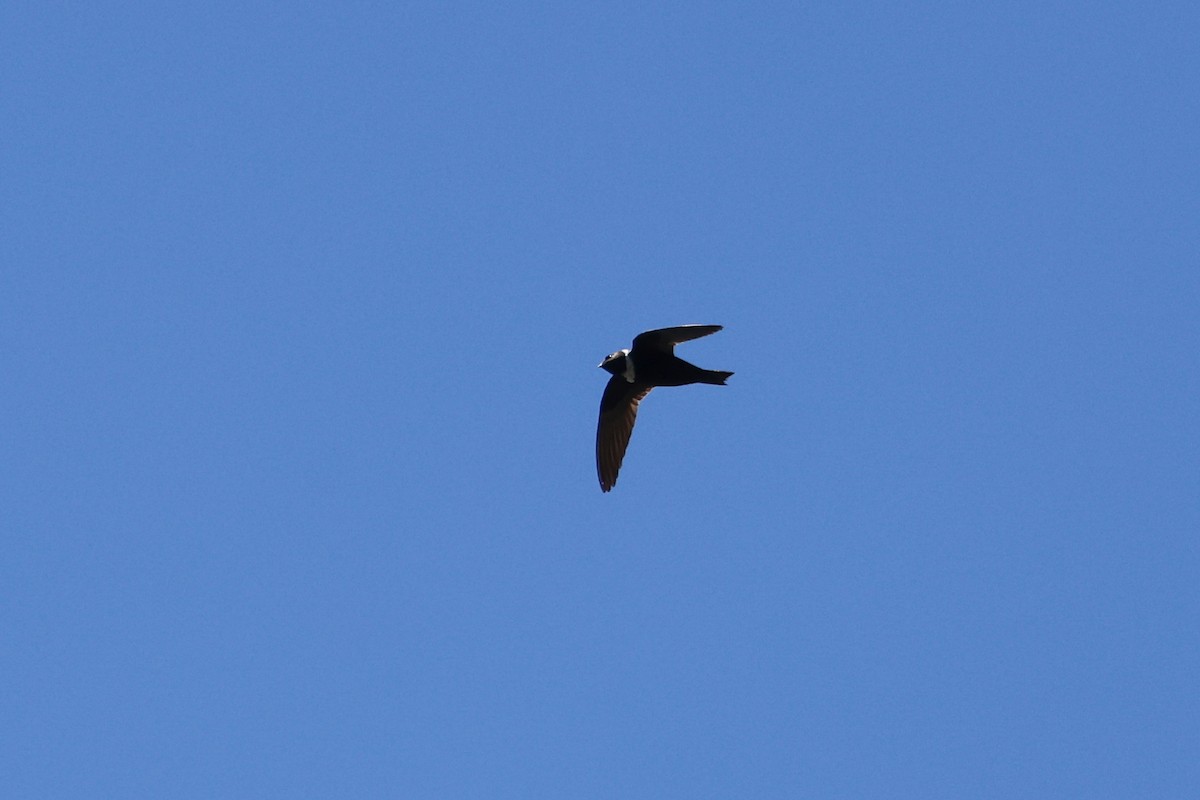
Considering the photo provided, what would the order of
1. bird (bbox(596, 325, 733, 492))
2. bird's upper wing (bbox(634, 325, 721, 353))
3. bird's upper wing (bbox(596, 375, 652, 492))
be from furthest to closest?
bird's upper wing (bbox(596, 375, 652, 492)) < bird (bbox(596, 325, 733, 492)) < bird's upper wing (bbox(634, 325, 721, 353))

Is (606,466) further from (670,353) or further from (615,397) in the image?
(670,353)

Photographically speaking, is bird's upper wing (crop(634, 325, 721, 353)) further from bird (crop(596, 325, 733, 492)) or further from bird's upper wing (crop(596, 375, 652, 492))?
bird's upper wing (crop(596, 375, 652, 492))

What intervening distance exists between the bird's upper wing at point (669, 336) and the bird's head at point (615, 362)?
458 mm

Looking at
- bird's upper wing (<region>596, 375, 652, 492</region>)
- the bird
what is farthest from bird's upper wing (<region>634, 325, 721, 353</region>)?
bird's upper wing (<region>596, 375, 652, 492</region>)

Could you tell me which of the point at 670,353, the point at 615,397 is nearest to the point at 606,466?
the point at 615,397

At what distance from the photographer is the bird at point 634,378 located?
18.0 metres

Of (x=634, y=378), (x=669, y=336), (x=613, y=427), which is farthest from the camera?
(x=613, y=427)

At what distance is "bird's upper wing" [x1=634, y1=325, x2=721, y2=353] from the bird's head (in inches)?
18.0

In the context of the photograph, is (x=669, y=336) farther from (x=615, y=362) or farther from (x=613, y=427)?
(x=613, y=427)

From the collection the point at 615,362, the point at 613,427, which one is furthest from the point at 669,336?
the point at 613,427

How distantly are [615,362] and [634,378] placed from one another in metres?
0.28

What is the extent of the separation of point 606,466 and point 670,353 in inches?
82.9

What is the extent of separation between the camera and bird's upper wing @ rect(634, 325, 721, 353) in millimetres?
17438

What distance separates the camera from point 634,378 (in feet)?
61.8
